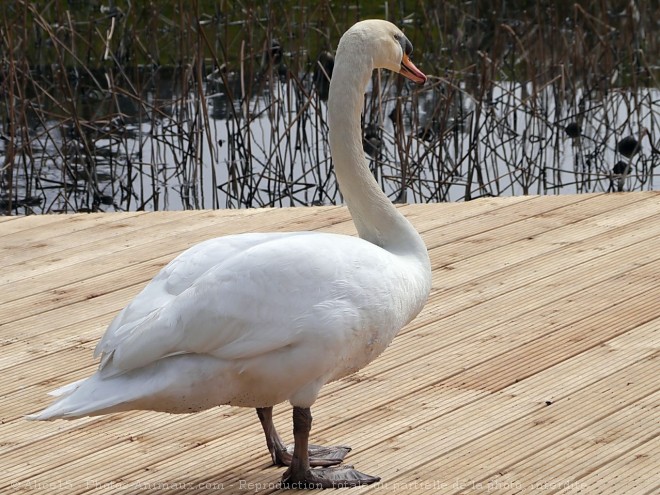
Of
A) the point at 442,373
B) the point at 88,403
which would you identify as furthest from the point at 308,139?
the point at 88,403

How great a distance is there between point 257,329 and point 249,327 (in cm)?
1

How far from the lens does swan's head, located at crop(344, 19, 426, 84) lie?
2.13m

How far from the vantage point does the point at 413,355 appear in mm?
2686

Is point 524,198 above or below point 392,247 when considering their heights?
below

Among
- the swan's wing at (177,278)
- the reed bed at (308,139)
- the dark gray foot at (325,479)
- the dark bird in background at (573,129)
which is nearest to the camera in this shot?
the swan's wing at (177,278)

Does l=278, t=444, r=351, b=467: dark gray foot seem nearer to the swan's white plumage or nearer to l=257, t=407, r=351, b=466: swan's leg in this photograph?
l=257, t=407, r=351, b=466: swan's leg

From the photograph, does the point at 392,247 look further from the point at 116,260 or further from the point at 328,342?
the point at 116,260

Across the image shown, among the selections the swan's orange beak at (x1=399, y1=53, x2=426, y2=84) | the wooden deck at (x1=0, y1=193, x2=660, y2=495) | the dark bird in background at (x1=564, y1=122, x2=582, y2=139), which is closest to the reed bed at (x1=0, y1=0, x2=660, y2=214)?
the dark bird in background at (x1=564, y1=122, x2=582, y2=139)

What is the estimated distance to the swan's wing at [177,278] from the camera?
191cm

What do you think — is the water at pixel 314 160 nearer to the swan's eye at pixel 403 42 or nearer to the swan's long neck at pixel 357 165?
the swan's eye at pixel 403 42

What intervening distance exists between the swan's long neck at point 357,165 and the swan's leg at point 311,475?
40 centimetres

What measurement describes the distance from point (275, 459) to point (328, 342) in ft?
1.35

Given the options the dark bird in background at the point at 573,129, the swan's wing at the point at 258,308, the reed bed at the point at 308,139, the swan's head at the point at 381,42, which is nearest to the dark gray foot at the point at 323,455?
the swan's wing at the point at 258,308

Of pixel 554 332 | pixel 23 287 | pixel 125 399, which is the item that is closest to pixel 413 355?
pixel 554 332
